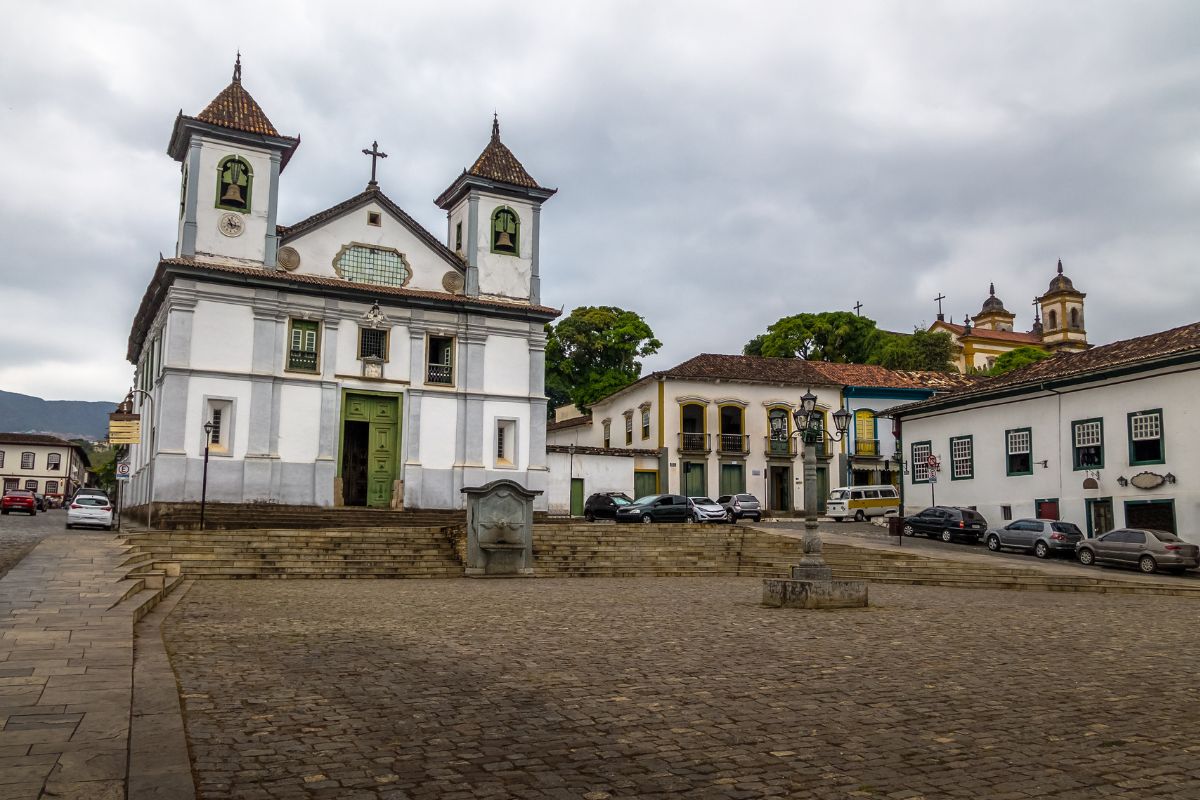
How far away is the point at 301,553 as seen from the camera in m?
19.8

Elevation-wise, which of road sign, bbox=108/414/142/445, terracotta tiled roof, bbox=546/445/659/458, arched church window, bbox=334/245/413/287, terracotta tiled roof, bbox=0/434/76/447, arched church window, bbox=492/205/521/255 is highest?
arched church window, bbox=492/205/521/255

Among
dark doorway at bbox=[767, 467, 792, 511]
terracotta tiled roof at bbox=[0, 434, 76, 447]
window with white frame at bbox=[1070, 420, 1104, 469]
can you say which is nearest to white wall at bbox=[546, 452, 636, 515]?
dark doorway at bbox=[767, 467, 792, 511]

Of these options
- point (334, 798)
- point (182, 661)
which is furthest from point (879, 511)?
point (334, 798)

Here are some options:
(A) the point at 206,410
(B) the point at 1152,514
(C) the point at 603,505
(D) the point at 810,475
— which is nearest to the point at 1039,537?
(B) the point at 1152,514

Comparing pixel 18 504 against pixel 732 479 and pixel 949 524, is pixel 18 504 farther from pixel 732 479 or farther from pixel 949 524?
pixel 949 524

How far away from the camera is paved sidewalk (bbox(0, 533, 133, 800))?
427 centimetres

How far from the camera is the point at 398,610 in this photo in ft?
41.0

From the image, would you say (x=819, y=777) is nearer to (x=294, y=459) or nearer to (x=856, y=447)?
(x=294, y=459)

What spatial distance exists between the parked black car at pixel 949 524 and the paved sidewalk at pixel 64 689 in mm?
24246

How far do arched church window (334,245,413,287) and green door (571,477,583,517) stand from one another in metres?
11.8

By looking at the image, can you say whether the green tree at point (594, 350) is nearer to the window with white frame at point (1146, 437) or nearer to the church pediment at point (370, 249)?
the church pediment at point (370, 249)

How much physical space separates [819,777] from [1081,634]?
25.2 ft

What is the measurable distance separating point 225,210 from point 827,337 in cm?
3980

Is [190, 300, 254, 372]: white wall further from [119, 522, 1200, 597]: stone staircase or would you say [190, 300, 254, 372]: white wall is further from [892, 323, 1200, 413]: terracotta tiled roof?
[892, 323, 1200, 413]: terracotta tiled roof
